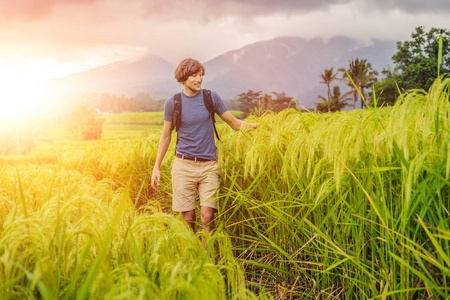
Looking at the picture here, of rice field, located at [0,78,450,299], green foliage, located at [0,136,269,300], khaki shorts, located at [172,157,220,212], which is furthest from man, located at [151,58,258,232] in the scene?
green foliage, located at [0,136,269,300]

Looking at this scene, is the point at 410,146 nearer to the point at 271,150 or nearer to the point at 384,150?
the point at 384,150

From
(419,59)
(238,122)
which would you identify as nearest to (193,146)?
(238,122)

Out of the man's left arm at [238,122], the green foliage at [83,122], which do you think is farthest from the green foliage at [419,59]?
the green foliage at [83,122]

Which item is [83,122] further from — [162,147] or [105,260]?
[105,260]

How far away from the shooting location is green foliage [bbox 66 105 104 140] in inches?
2950

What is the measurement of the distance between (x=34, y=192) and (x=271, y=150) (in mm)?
2889

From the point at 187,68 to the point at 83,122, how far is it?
8296cm

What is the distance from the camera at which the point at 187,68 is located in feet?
10.6

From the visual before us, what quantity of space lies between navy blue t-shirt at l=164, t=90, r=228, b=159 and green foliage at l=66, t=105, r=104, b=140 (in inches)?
2977

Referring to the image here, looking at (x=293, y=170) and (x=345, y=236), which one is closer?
(x=345, y=236)

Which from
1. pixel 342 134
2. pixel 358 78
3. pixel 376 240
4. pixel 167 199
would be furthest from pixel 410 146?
pixel 358 78

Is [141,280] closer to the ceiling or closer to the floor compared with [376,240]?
closer to the ceiling

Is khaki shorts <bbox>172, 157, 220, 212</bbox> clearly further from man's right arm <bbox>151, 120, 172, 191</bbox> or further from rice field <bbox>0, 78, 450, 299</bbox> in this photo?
rice field <bbox>0, 78, 450, 299</bbox>

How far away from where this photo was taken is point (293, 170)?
210 centimetres
